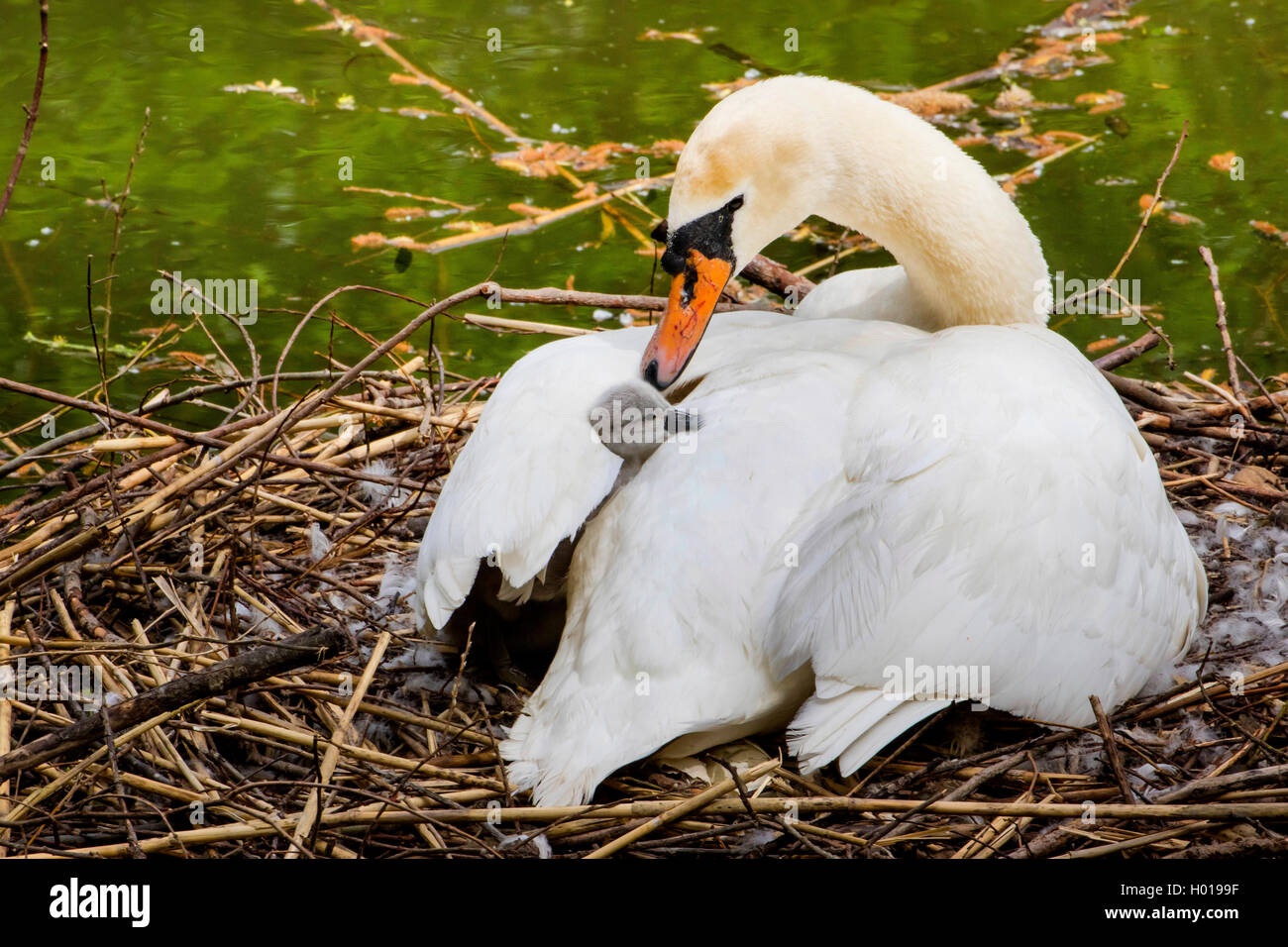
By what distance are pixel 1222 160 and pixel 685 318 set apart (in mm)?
5238

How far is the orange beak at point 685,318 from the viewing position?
3.10m

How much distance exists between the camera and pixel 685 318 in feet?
10.4

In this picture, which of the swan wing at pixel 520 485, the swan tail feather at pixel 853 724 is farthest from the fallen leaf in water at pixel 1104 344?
the swan tail feather at pixel 853 724

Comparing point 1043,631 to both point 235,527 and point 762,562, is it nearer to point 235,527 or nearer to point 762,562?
point 762,562

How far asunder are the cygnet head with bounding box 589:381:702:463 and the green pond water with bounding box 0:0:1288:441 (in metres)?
3.42

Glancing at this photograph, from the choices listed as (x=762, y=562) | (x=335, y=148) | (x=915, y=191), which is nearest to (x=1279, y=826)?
(x=762, y=562)

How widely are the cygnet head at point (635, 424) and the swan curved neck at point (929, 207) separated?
939 millimetres

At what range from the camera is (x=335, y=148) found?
7.56 meters

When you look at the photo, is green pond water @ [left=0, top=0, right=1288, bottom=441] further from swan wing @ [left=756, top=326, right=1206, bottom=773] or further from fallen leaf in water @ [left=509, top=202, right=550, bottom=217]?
swan wing @ [left=756, top=326, right=1206, bottom=773]

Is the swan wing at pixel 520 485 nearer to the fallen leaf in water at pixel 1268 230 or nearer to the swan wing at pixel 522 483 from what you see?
the swan wing at pixel 522 483

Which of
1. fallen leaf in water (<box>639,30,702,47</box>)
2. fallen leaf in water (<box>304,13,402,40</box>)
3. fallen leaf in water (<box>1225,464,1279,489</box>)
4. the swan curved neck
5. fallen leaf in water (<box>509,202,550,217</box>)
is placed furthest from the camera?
fallen leaf in water (<box>304,13,402,40</box>)

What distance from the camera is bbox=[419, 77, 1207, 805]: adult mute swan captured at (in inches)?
101

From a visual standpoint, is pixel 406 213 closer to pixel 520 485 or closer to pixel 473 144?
pixel 473 144

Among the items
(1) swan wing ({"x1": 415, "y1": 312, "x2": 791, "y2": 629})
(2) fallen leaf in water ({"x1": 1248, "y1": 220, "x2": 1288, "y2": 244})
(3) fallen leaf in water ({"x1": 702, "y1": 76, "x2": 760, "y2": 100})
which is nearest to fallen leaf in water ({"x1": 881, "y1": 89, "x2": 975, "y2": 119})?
(3) fallen leaf in water ({"x1": 702, "y1": 76, "x2": 760, "y2": 100})
